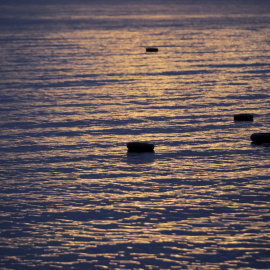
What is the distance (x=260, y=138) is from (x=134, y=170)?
5.46 metres

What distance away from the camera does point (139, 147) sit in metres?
24.3

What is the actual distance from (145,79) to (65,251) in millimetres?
29648

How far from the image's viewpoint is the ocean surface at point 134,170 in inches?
604

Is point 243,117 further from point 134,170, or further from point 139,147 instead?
point 134,170

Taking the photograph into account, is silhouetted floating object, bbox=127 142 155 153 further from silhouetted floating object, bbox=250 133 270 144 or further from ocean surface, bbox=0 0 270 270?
silhouetted floating object, bbox=250 133 270 144

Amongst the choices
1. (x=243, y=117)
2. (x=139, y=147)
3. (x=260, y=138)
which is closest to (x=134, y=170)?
(x=139, y=147)

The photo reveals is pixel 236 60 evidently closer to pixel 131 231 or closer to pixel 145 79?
pixel 145 79

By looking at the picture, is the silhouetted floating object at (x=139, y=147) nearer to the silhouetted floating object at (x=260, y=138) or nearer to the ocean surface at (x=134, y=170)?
the ocean surface at (x=134, y=170)

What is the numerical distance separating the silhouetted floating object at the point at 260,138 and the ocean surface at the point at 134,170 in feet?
1.16

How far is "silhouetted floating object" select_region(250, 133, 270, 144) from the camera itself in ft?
82.3

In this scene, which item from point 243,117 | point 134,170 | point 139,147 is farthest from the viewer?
point 243,117

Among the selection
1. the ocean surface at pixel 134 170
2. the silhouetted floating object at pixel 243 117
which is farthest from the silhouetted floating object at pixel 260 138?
the silhouetted floating object at pixel 243 117

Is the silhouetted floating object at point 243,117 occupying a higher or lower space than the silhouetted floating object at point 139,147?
higher

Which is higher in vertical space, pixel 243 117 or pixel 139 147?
pixel 243 117
